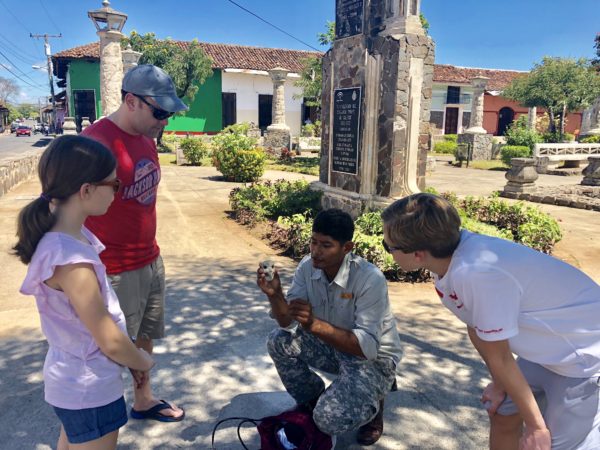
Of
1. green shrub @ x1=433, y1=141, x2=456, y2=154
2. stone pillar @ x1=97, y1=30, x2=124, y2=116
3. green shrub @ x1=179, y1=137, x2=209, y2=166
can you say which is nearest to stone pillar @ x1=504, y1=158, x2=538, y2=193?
stone pillar @ x1=97, y1=30, x2=124, y2=116

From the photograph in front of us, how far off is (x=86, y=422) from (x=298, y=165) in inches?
651

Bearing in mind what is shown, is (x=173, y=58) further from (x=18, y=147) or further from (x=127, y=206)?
(x=127, y=206)

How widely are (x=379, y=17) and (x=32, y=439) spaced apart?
235 inches

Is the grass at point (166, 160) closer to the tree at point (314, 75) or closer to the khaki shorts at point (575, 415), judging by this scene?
the tree at point (314, 75)

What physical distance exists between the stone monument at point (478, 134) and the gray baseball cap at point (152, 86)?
69.6 ft

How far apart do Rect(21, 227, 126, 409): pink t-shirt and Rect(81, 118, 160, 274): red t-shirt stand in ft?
2.25

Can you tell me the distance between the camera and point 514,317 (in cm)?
165

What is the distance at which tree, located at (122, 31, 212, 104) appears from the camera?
21703mm

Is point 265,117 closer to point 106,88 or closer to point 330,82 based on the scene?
point 106,88

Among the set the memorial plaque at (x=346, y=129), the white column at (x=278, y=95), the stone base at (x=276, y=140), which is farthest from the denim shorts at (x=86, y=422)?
the white column at (x=278, y=95)

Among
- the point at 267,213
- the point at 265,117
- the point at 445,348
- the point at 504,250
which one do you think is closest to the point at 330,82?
the point at 267,213

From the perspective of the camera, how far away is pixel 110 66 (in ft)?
42.1

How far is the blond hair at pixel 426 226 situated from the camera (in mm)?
1782

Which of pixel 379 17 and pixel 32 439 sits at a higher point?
pixel 379 17
